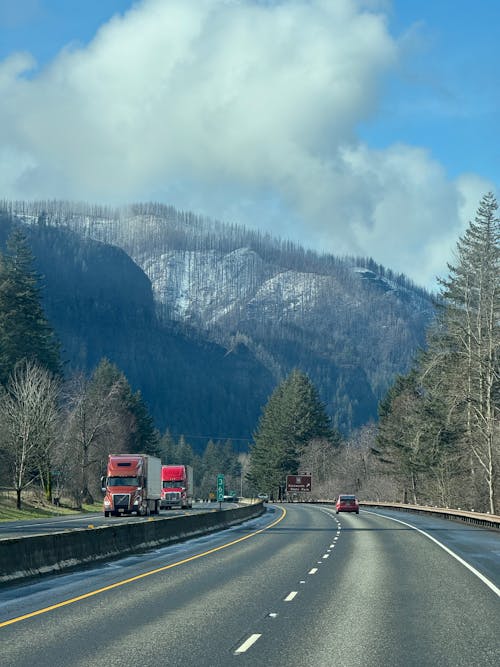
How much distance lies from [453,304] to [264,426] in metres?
113

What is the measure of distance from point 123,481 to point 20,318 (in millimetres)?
46454

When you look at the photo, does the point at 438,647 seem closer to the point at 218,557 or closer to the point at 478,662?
the point at 478,662

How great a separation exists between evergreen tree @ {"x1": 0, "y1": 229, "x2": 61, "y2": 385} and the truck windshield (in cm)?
3867

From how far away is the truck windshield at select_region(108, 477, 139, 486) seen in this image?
6159cm

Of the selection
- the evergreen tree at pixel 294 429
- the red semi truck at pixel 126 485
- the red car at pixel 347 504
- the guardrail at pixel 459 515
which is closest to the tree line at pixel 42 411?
the red semi truck at pixel 126 485

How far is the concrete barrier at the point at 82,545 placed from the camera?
21423mm

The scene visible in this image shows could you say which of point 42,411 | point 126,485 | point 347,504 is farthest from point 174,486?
point 126,485

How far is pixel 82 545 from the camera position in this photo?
2636 centimetres

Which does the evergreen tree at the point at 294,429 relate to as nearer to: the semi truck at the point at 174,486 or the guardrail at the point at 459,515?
the guardrail at the point at 459,515

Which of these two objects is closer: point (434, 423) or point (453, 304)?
point (453, 304)

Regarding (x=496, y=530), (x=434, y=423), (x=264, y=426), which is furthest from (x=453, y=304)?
(x=264, y=426)

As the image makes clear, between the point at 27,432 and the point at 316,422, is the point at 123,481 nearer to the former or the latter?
the point at 27,432

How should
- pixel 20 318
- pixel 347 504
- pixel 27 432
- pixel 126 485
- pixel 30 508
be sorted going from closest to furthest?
1. pixel 126 485
2. pixel 30 508
3. pixel 27 432
4. pixel 347 504
5. pixel 20 318

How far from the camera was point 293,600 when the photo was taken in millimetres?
17922
